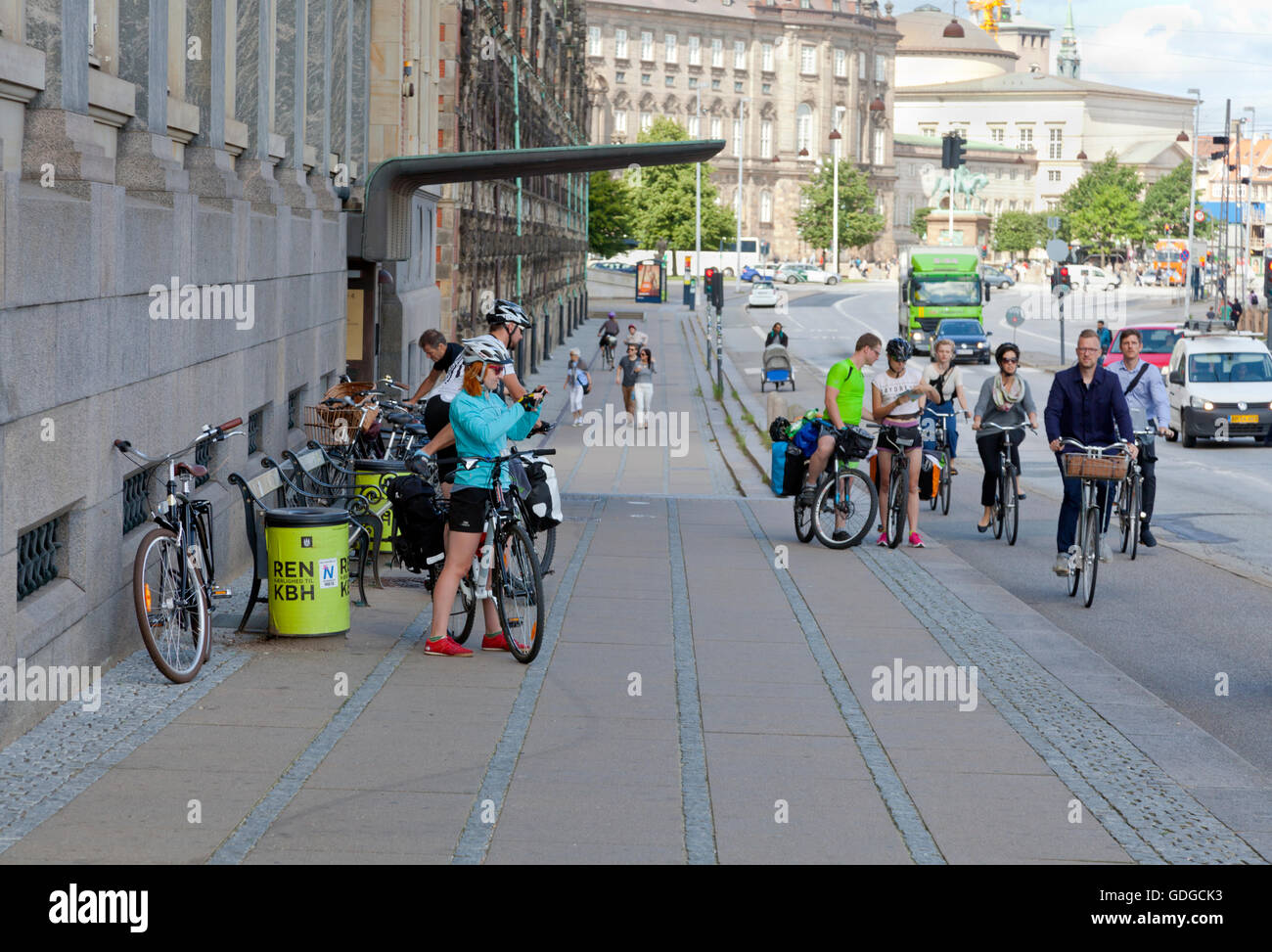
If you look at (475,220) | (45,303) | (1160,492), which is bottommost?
(1160,492)

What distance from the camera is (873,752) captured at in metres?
7.93

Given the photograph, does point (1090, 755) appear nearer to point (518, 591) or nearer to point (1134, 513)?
point (518, 591)

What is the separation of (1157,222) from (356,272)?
138149 millimetres

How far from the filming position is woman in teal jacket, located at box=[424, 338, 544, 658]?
32.0ft

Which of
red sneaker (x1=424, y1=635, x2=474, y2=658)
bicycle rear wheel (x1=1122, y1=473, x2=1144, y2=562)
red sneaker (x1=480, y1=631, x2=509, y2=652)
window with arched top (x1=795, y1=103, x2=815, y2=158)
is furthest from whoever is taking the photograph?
window with arched top (x1=795, y1=103, x2=815, y2=158)

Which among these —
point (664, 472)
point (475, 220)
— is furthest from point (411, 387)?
point (475, 220)

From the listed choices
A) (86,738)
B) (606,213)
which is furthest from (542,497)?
(606,213)

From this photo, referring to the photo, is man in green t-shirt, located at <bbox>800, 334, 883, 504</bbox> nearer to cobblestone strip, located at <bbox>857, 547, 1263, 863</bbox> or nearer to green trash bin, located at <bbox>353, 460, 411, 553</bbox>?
cobblestone strip, located at <bbox>857, 547, 1263, 863</bbox>

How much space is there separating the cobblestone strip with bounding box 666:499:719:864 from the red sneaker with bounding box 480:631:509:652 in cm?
96

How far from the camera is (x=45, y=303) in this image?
805 cm

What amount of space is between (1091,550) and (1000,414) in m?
4.14

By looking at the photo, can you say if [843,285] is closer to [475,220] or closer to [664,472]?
[475,220]

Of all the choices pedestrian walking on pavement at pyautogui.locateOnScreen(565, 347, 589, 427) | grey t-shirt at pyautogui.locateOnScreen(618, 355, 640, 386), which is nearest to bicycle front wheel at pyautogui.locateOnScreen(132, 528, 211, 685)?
grey t-shirt at pyautogui.locateOnScreen(618, 355, 640, 386)

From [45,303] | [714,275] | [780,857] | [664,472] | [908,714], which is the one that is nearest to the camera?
[780,857]
